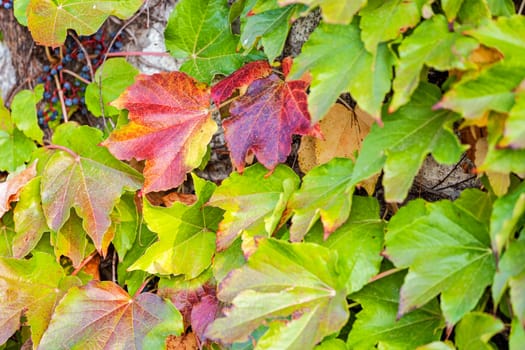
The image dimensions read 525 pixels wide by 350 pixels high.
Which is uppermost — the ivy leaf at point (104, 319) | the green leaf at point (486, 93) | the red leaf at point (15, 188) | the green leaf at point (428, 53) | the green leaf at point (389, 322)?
the green leaf at point (428, 53)

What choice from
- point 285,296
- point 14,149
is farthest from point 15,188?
point 285,296

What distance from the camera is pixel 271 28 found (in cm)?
105

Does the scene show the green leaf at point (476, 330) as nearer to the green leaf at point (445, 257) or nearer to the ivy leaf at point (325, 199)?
the green leaf at point (445, 257)

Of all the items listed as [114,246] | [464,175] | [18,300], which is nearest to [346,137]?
[464,175]

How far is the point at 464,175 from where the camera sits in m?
1.10

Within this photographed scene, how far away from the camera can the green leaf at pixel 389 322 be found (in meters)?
0.94

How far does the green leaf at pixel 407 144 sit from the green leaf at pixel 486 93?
60 mm

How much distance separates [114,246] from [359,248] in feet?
2.33

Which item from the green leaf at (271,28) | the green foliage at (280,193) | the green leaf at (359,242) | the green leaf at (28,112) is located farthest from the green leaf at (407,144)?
the green leaf at (28,112)

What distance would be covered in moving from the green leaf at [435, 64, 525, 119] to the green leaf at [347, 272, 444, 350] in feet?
1.14

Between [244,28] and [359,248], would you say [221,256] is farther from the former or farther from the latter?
[244,28]

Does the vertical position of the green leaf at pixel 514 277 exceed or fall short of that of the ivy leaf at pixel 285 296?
it exceeds it

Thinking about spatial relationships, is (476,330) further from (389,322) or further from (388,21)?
(388,21)

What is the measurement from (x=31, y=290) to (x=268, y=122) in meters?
0.69
